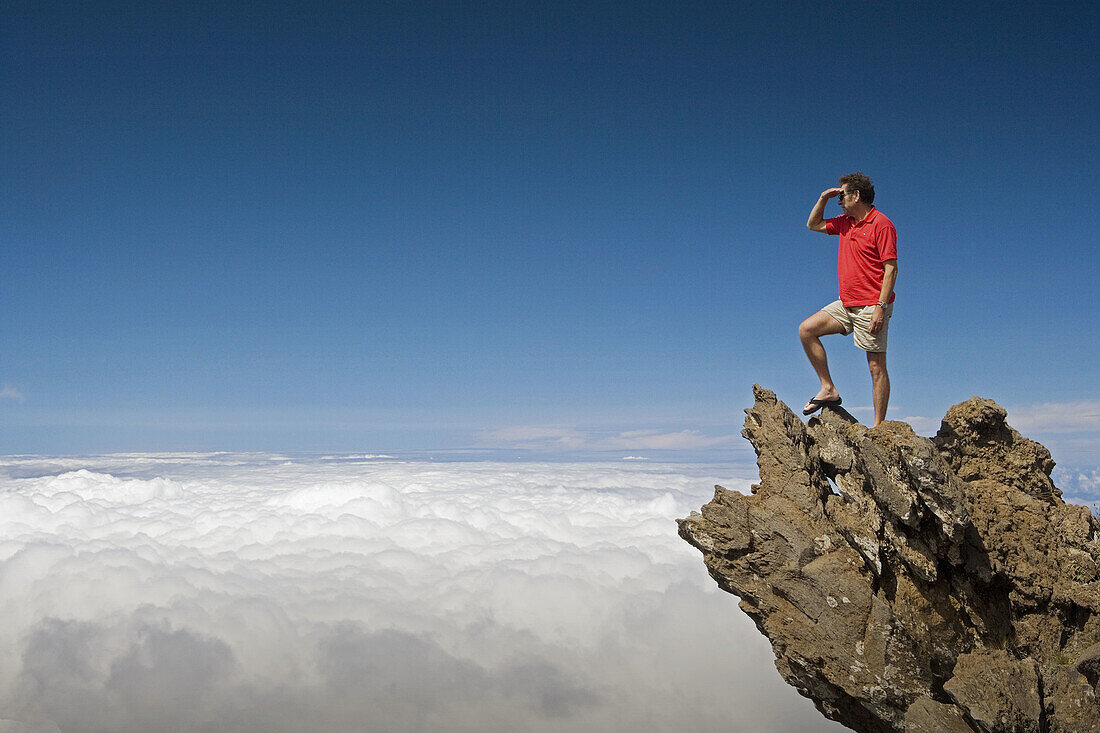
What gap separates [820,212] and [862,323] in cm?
260

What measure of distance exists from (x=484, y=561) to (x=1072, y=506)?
180129mm

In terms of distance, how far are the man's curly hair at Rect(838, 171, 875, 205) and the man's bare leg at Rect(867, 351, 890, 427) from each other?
318 centimetres

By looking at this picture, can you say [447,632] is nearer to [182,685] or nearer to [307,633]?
[307,633]

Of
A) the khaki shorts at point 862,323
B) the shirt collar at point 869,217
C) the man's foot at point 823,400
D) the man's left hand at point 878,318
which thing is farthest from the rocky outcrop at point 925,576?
the shirt collar at point 869,217

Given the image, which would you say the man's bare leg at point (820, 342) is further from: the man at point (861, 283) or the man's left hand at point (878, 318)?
the man's left hand at point (878, 318)

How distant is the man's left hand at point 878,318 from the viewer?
12453 millimetres

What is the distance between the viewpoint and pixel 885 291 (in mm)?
12477

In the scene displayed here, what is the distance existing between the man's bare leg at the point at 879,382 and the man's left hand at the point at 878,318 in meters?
0.57

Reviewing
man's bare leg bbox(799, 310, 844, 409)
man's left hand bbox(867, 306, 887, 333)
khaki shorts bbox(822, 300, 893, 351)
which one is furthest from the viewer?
man's bare leg bbox(799, 310, 844, 409)

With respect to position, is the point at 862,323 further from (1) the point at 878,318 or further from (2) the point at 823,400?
(2) the point at 823,400

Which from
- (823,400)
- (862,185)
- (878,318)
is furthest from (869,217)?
(823,400)

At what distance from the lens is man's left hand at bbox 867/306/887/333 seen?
12453mm

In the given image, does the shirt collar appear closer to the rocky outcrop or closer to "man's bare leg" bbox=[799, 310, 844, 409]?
"man's bare leg" bbox=[799, 310, 844, 409]

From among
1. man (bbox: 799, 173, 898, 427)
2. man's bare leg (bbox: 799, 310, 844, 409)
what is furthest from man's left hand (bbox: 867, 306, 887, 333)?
man's bare leg (bbox: 799, 310, 844, 409)
